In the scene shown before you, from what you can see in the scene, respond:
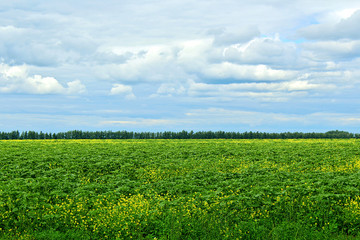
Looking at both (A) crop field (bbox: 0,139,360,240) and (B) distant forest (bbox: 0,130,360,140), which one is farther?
(B) distant forest (bbox: 0,130,360,140)

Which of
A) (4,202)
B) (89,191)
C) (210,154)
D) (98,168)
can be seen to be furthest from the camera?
(210,154)

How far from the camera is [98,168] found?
25141mm

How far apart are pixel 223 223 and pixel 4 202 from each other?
10.1m

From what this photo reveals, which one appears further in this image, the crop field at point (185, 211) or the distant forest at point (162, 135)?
the distant forest at point (162, 135)

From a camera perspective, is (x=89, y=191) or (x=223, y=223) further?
(x=89, y=191)

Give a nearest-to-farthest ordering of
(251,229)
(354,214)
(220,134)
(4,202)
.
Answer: (251,229) → (354,214) → (4,202) → (220,134)

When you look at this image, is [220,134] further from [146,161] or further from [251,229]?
[251,229]

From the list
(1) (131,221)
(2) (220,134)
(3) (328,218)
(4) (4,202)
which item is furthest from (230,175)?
(2) (220,134)

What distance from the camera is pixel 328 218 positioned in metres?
12.9

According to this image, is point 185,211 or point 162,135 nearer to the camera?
point 185,211

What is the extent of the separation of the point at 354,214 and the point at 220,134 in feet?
394

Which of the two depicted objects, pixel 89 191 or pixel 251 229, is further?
pixel 89 191

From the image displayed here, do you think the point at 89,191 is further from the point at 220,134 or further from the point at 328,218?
the point at 220,134

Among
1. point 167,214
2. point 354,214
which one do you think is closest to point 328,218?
point 354,214
